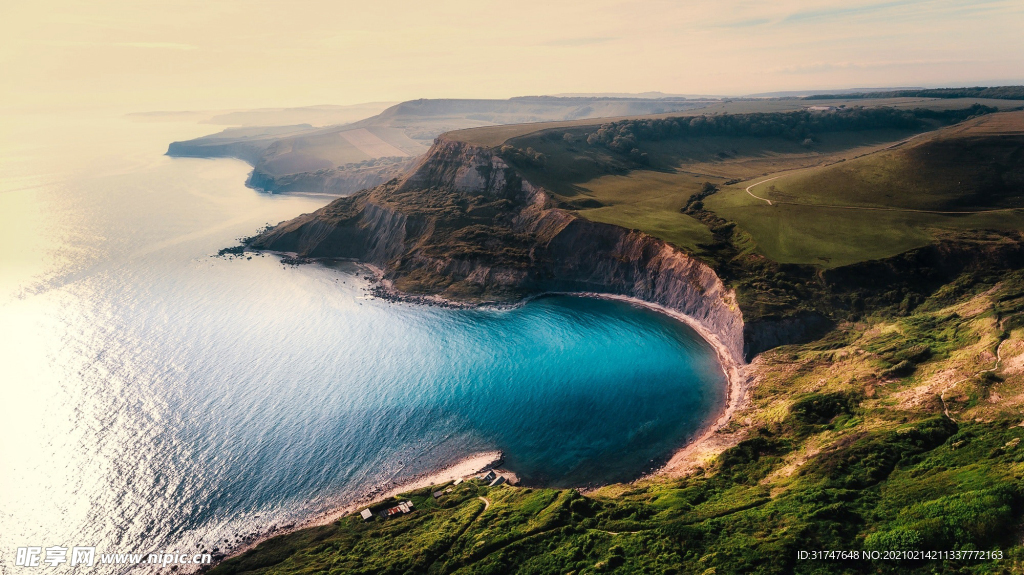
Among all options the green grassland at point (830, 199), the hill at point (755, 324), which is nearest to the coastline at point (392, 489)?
the hill at point (755, 324)

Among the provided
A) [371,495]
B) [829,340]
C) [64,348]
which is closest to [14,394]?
[64,348]

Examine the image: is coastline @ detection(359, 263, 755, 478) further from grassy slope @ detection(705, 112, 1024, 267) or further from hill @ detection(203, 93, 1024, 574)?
grassy slope @ detection(705, 112, 1024, 267)

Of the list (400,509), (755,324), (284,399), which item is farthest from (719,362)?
(284,399)

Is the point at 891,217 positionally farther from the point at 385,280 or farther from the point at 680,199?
the point at 385,280

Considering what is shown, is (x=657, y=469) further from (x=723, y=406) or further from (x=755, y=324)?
(x=755, y=324)

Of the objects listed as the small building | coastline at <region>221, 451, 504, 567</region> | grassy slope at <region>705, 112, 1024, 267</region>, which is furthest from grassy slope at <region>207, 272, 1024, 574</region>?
grassy slope at <region>705, 112, 1024, 267</region>

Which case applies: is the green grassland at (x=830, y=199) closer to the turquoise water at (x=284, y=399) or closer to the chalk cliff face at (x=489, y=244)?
the chalk cliff face at (x=489, y=244)
